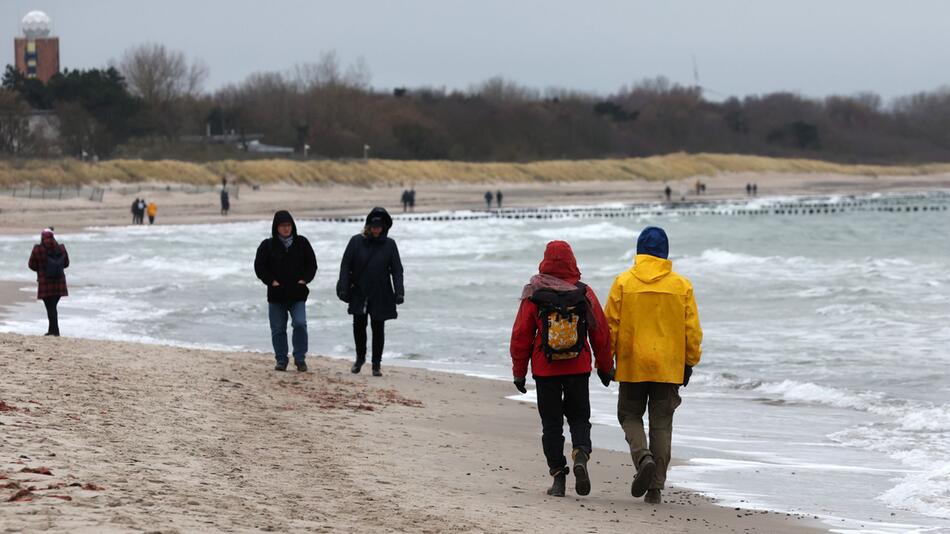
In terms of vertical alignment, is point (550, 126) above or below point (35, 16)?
below

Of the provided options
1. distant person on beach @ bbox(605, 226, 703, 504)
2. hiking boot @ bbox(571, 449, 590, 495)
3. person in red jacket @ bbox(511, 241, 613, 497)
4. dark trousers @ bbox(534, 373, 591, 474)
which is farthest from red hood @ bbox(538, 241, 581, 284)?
hiking boot @ bbox(571, 449, 590, 495)

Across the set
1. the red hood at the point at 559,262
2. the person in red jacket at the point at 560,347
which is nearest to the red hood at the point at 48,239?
the person in red jacket at the point at 560,347

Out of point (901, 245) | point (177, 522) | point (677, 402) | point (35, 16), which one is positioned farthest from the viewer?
point (35, 16)

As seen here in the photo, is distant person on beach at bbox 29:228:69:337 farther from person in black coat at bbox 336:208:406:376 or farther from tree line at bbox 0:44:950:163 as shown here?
tree line at bbox 0:44:950:163

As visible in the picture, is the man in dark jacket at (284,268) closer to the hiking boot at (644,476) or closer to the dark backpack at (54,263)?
the dark backpack at (54,263)

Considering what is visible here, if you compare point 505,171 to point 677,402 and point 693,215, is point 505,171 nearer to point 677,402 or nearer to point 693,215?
point 693,215

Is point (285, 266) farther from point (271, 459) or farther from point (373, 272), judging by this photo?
point (271, 459)

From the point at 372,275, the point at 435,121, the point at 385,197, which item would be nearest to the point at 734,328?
the point at 372,275

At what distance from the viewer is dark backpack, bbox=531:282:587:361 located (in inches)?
291

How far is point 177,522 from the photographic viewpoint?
5.53m

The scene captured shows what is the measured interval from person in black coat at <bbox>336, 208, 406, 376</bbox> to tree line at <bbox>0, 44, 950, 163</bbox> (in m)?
70.8

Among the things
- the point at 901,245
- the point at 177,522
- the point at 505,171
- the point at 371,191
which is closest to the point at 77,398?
the point at 177,522

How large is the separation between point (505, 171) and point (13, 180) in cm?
4179

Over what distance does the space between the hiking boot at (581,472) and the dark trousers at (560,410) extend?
0.11 feet
